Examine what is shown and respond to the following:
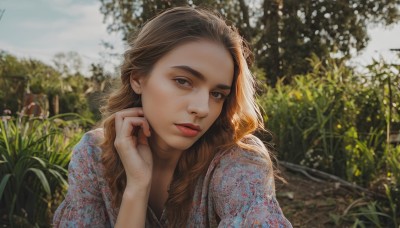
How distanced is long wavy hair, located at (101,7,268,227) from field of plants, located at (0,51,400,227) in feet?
2.49

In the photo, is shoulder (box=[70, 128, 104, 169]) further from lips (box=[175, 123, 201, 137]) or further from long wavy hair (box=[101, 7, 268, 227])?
lips (box=[175, 123, 201, 137])

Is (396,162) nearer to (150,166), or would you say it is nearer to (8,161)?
(150,166)

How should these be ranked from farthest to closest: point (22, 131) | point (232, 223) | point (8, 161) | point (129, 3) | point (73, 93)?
point (129, 3)
point (73, 93)
point (22, 131)
point (8, 161)
point (232, 223)

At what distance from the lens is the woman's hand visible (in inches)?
71.5

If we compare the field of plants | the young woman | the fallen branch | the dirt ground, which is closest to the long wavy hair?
the young woman

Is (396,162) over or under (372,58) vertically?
under

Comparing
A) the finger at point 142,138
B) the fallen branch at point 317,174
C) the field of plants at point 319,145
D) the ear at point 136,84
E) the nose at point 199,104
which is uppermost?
the ear at point 136,84

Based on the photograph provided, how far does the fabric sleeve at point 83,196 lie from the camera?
190 centimetres

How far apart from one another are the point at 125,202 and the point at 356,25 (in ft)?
47.4

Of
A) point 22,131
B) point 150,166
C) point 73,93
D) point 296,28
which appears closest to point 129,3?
point 73,93

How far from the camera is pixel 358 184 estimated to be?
3.45 metres

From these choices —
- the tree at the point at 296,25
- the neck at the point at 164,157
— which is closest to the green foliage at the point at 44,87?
the tree at the point at 296,25

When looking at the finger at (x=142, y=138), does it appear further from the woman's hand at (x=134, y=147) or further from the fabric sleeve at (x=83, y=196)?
the fabric sleeve at (x=83, y=196)

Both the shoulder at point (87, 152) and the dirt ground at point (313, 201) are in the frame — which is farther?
the dirt ground at point (313, 201)
